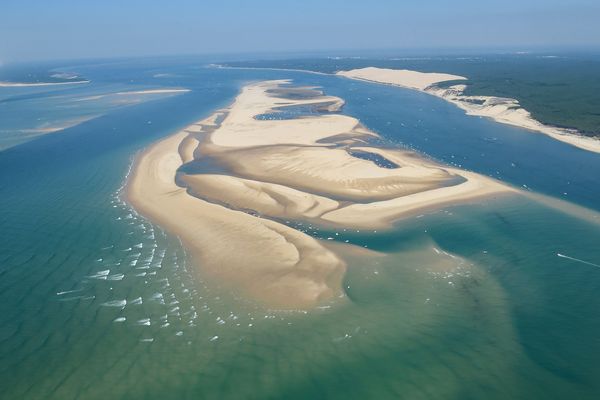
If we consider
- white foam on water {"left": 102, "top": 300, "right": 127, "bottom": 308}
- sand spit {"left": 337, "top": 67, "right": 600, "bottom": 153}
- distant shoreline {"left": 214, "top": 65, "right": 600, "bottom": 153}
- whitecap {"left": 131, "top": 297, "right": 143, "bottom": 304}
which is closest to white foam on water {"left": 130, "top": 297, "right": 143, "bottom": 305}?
whitecap {"left": 131, "top": 297, "right": 143, "bottom": 304}

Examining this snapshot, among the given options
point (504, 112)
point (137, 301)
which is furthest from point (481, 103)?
point (137, 301)

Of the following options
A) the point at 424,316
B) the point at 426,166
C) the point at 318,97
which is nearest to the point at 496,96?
the point at 318,97

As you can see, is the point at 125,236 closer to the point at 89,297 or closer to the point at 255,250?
the point at 89,297

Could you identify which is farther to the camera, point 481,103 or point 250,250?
point 481,103

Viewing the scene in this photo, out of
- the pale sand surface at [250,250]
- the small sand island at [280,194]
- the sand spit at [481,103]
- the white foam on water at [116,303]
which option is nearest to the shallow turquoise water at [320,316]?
the white foam on water at [116,303]

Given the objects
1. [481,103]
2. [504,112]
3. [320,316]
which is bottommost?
[320,316]

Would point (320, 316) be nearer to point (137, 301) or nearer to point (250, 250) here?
point (250, 250)

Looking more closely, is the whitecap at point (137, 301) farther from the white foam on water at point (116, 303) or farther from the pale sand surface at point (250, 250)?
the pale sand surface at point (250, 250)
